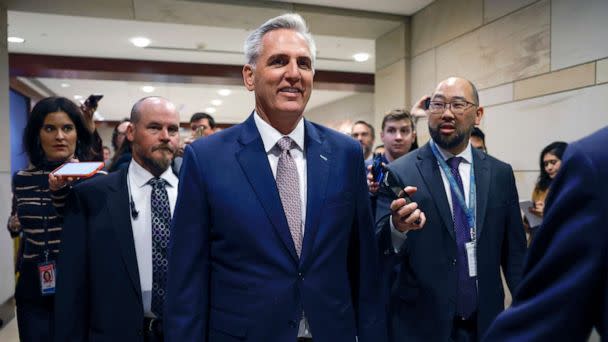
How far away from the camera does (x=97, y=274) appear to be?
5.95ft

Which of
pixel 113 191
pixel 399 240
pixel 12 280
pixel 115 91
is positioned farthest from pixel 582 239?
pixel 115 91

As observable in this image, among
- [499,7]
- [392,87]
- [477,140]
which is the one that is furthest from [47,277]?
[392,87]

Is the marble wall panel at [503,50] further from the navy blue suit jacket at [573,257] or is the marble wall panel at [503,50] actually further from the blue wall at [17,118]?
the blue wall at [17,118]

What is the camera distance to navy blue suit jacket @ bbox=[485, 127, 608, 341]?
0.61 m

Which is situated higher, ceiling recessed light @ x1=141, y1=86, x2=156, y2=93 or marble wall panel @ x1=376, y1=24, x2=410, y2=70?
ceiling recessed light @ x1=141, y1=86, x2=156, y2=93

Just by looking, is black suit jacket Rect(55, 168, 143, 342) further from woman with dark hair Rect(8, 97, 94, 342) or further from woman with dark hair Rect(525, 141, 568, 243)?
woman with dark hair Rect(525, 141, 568, 243)

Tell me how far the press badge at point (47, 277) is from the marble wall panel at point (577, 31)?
12.1 ft

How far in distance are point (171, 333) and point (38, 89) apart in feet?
35.1

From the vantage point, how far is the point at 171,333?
4.26 feet

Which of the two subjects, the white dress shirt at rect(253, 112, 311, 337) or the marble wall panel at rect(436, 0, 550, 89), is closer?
the white dress shirt at rect(253, 112, 311, 337)

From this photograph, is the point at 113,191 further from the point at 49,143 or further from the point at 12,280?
the point at 12,280

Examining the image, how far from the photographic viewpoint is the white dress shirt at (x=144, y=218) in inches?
72.4

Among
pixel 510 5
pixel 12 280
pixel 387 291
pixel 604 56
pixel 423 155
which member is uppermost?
pixel 510 5

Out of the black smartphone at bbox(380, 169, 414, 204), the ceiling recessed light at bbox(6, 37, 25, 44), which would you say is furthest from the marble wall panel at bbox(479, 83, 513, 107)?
the ceiling recessed light at bbox(6, 37, 25, 44)
